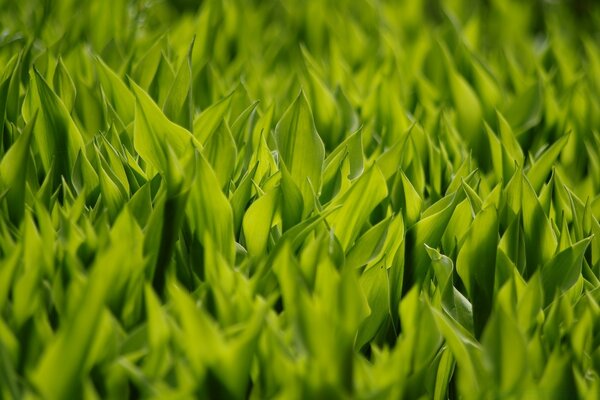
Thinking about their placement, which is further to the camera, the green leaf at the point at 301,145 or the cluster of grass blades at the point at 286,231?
the green leaf at the point at 301,145

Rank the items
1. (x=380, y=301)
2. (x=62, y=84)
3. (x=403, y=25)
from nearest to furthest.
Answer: (x=380, y=301) → (x=62, y=84) → (x=403, y=25)

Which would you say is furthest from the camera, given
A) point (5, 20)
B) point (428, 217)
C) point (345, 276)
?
point (5, 20)

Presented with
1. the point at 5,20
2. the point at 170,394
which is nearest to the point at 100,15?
the point at 5,20

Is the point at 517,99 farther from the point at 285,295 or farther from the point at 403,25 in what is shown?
the point at 285,295

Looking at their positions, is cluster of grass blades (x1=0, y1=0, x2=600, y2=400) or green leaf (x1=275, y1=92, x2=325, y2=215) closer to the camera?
cluster of grass blades (x1=0, y1=0, x2=600, y2=400)

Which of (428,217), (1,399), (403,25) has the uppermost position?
(1,399)

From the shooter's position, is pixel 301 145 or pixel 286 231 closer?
pixel 286 231

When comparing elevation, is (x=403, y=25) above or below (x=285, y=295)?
below

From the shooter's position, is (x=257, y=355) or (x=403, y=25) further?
(x=403, y=25)
